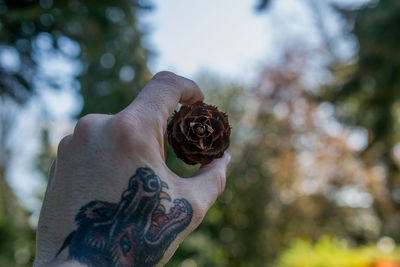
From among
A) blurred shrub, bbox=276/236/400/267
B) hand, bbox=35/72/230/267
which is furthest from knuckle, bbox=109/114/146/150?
blurred shrub, bbox=276/236/400/267

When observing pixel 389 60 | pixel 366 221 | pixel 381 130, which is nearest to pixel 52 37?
pixel 389 60

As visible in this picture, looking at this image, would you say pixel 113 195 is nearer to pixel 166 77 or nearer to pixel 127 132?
pixel 127 132

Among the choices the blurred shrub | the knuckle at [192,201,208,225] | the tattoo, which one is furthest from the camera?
the blurred shrub

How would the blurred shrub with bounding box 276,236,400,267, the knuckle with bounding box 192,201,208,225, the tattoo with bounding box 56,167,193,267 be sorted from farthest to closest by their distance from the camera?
the blurred shrub with bounding box 276,236,400,267, the knuckle with bounding box 192,201,208,225, the tattoo with bounding box 56,167,193,267

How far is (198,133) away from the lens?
1.30m

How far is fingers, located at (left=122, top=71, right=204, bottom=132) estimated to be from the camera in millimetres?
1117

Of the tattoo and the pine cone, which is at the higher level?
the pine cone

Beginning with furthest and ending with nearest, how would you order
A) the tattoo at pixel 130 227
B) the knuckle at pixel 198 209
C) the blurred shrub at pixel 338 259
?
the blurred shrub at pixel 338 259
the knuckle at pixel 198 209
the tattoo at pixel 130 227

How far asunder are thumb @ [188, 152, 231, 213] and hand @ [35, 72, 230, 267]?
0.08 metres

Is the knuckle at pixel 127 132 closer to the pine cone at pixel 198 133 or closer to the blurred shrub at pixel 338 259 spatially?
the pine cone at pixel 198 133

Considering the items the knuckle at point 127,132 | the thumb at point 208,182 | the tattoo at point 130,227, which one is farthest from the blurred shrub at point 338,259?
the knuckle at point 127,132

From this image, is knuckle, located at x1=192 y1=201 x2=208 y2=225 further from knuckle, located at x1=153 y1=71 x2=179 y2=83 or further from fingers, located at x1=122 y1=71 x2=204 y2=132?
knuckle, located at x1=153 y1=71 x2=179 y2=83

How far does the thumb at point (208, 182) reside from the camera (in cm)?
121

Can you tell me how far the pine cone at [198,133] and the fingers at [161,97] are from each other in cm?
6
